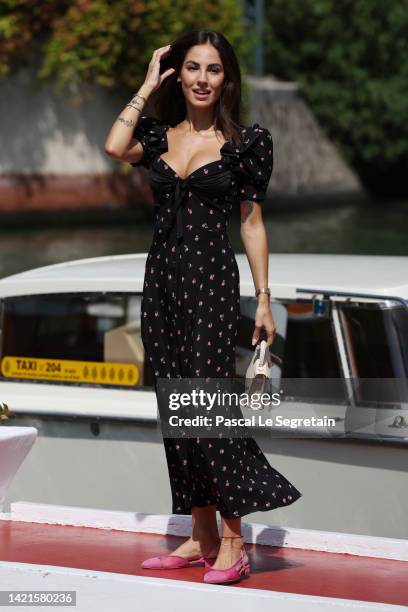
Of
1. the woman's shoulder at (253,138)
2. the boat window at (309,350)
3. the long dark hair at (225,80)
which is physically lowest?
the boat window at (309,350)

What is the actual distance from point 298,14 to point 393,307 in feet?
86.0

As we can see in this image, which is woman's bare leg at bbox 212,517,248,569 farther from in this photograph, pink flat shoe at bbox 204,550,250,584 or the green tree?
the green tree

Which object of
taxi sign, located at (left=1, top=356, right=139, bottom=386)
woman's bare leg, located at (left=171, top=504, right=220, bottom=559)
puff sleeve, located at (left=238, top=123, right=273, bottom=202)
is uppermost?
puff sleeve, located at (left=238, top=123, right=273, bottom=202)

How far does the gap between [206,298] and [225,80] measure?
0.67 metres

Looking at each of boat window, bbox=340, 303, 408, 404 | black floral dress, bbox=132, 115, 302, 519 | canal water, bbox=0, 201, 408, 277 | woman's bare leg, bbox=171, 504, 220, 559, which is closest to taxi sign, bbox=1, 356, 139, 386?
boat window, bbox=340, 303, 408, 404

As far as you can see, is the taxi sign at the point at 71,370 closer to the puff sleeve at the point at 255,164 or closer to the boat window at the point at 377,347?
the boat window at the point at 377,347

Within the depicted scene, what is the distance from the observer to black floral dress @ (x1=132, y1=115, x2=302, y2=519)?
4098 millimetres

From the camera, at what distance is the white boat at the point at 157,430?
4.39 metres

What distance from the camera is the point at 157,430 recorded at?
19.8 feet

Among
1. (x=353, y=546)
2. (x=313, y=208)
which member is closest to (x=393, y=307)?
(x=353, y=546)

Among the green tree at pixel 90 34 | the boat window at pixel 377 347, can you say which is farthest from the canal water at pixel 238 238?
the boat window at pixel 377 347

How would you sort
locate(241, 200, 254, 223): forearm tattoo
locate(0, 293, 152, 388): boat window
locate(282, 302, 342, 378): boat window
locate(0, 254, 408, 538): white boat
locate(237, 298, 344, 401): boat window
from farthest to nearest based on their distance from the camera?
locate(0, 293, 152, 388): boat window, locate(282, 302, 342, 378): boat window, locate(237, 298, 344, 401): boat window, locate(0, 254, 408, 538): white boat, locate(241, 200, 254, 223): forearm tattoo

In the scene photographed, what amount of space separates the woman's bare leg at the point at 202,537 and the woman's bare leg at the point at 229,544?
0.42ft

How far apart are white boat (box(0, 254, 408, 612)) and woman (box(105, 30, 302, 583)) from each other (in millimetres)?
264
